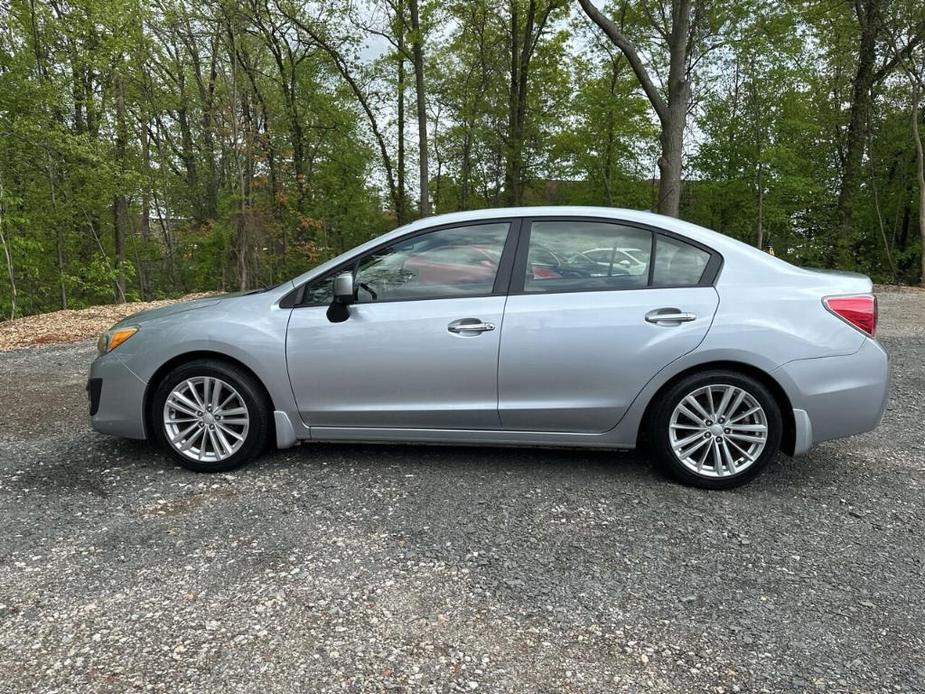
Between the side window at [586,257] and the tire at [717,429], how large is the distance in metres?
0.70

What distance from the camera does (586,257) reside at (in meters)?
3.56

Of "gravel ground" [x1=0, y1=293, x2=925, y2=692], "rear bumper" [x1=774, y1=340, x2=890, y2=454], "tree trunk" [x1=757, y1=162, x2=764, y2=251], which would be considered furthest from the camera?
"tree trunk" [x1=757, y1=162, x2=764, y2=251]

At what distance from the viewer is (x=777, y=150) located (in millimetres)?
19031

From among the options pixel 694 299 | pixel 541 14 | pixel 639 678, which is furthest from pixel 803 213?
pixel 639 678

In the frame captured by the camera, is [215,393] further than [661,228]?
Yes

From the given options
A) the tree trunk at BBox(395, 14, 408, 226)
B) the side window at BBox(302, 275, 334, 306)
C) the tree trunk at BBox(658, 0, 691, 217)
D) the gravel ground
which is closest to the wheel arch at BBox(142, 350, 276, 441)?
the gravel ground

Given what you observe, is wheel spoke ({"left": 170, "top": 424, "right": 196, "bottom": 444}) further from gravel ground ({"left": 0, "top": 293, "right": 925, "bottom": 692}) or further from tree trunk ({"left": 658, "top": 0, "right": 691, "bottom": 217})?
tree trunk ({"left": 658, "top": 0, "right": 691, "bottom": 217})

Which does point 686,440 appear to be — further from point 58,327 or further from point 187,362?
point 58,327

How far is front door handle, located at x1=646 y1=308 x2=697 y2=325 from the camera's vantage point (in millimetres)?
3348

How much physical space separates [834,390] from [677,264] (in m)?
A: 1.08

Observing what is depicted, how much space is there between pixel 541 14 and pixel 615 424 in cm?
2384

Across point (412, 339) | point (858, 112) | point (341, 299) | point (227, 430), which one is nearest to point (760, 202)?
point (858, 112)

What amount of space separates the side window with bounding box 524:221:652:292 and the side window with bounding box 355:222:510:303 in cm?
24

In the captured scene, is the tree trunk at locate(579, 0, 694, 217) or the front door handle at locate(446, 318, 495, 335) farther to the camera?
the tree trunk at locate(579, 0, 694, 217)
